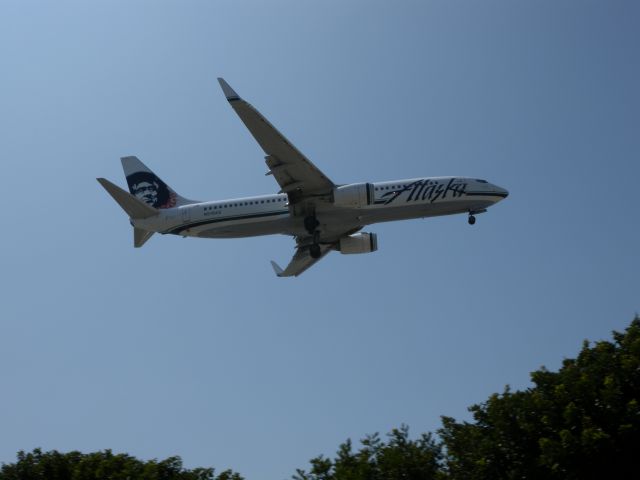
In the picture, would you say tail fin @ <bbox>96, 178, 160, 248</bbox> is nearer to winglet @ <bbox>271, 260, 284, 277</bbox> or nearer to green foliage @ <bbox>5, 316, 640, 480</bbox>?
winglet @ <bbox>271, 260, 284, 277</bbox>

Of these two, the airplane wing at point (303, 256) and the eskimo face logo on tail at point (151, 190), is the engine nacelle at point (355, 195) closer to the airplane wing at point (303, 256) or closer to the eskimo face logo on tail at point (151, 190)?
the airplane wing at point (303, 256)

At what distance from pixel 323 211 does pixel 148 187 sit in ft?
39.0

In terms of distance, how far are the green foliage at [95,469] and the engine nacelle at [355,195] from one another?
17509 mm

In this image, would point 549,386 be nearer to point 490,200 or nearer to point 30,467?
point 490,200

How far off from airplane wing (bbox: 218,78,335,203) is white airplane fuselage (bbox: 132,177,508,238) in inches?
42.6

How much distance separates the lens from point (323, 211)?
4712cm

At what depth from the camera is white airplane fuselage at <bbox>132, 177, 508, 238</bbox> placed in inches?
1826

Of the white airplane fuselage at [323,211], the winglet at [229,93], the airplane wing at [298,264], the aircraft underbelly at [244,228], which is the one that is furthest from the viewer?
the airplane wing at [298,264]

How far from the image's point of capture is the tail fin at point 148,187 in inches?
1970

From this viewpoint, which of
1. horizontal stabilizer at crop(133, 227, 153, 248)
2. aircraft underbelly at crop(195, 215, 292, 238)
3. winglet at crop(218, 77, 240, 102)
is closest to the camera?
winglet at crop(218, 77, 240, 102)

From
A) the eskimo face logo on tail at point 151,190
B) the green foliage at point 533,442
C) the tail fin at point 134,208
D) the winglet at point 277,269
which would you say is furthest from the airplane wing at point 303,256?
the green foliage at point 533,442

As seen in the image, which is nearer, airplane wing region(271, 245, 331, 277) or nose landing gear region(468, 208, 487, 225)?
nose landing gear region(468, 208, 487, 225)

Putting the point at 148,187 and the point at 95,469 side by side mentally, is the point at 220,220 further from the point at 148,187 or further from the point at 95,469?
the point at 95,469

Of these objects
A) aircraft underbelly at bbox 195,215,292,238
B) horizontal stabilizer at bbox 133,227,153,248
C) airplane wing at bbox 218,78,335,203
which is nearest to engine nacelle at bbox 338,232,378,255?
aircraft underbelly at bbox 195,215,292,238
